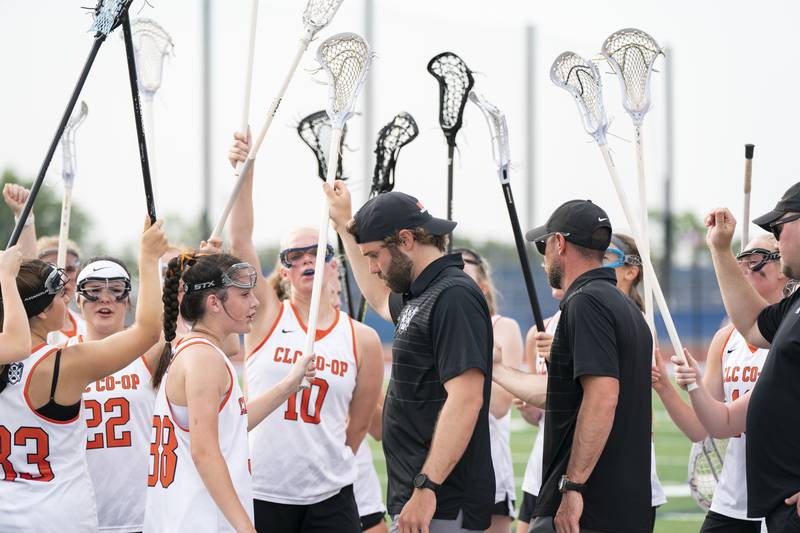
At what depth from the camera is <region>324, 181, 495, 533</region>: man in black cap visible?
12.4ft

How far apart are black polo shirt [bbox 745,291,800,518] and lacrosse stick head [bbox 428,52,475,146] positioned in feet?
6.85

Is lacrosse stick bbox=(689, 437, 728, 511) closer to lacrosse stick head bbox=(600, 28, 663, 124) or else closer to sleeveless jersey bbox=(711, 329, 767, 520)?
sleeveless jersey bbox=(711, 329, 767, 520)

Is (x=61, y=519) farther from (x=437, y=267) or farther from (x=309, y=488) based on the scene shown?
(x=437, y=267)

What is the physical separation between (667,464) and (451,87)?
7657mm

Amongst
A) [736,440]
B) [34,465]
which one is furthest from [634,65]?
[34,465]

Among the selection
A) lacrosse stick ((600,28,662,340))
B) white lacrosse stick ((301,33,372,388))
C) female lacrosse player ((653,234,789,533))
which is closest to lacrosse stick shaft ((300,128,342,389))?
white lacrosse stick ((301,33,372,388))

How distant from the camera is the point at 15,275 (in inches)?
150

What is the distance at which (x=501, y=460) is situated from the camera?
6.13 m

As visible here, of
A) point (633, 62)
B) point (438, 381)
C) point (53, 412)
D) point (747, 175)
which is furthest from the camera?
point (747, 175)

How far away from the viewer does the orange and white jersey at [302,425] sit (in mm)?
4949

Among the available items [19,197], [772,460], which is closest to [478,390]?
[772,460]

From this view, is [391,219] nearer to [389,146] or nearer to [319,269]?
[319,269]

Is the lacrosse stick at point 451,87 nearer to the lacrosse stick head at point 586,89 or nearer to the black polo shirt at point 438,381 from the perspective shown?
the lacrosse stick head at point 586,89

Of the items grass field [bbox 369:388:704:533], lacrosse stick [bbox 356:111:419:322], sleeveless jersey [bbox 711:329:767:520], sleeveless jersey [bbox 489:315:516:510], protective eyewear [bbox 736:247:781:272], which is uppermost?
lacrosse stick [bbox 356:111:419:322]
